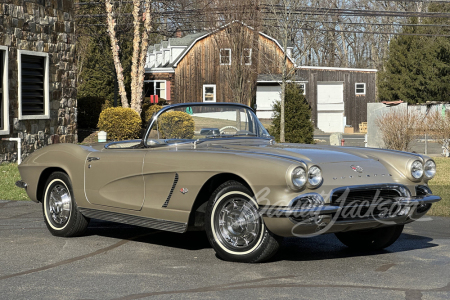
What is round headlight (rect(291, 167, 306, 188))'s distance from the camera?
17.2 ft

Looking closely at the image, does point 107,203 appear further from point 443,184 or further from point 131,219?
point 443,184

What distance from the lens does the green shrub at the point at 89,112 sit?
97.7 ft

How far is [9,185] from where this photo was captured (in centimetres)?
1177

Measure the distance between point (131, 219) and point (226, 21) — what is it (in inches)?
1124

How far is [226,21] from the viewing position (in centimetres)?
3391

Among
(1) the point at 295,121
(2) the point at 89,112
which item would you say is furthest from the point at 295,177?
(2) the point at 89,112

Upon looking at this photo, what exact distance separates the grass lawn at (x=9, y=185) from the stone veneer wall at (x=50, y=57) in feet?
4.89

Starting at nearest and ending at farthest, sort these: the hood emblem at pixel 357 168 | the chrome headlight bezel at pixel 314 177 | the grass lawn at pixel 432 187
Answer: the chrome headlight bezel at pixel 314 177 → the hood emblem at pixel 357 168 → the grass lawn at pixel 432 187

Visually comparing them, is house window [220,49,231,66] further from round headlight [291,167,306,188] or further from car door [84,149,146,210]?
round headlight [291,167,306,188]

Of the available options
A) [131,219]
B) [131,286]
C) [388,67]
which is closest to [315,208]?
[131,286]

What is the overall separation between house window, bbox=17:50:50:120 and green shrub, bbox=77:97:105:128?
12.1 m

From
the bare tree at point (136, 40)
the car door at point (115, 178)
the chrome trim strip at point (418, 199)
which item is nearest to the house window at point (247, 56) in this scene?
the bare tree at point (136, 40)

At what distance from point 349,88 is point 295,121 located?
90.8ft

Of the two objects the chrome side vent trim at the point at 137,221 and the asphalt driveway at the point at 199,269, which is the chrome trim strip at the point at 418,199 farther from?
the chrome side vent trim at the point at 137,221
